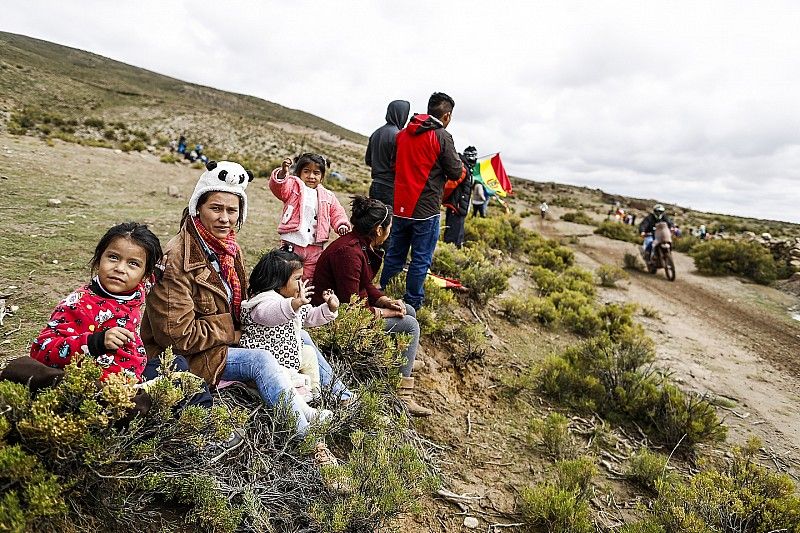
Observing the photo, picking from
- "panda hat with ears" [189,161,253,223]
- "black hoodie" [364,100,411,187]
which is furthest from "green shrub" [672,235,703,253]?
"panda hat with ears" [189,161,253,223]

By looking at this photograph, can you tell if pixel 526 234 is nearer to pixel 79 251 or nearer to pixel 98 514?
pixel 79 251

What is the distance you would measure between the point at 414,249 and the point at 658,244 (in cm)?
903

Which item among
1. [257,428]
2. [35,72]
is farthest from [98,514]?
[35,72]

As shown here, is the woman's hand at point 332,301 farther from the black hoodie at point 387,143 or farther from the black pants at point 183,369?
the black hoodie at point 387,143

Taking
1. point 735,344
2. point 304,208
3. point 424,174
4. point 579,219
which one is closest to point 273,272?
point 304,208

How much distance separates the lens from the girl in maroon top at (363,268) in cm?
341

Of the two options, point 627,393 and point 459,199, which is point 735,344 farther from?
point 459,199

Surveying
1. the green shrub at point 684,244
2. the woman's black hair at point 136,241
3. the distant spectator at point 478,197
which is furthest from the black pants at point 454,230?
the green shrub at point 684,244

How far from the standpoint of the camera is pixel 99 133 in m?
28.3

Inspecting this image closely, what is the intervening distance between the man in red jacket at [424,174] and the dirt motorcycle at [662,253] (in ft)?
28.5

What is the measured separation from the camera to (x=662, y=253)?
36.3ft

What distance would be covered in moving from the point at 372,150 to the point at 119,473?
13.9 feet

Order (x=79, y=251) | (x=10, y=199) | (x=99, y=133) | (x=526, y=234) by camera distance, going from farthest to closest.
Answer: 1. (x=99, y=133)
2. (x=526, y=234)
3. (x=10, y=199)
4. (x=79, y=251)

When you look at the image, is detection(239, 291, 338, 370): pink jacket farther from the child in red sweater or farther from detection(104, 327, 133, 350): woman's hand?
detection(104, 327, 133, 350): woman's hand
